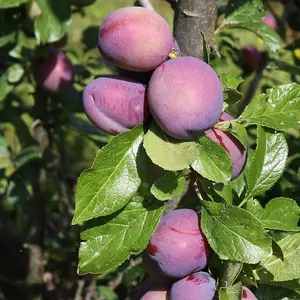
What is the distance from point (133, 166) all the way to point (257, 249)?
0.53ft

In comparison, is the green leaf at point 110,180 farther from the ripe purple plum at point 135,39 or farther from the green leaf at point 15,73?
the green leaf at point 15,73

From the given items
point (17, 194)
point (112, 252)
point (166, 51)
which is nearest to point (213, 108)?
point (166, 51)

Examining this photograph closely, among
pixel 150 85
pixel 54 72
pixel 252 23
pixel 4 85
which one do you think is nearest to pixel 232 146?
pixel 150 85

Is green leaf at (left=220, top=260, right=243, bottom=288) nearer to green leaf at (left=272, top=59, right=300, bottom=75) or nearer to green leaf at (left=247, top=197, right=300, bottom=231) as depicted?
green leaf at (left=247, top=197, right=300, bottom=231)

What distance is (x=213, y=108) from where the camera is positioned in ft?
2.12

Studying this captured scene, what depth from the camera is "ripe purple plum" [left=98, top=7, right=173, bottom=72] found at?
0.65 m

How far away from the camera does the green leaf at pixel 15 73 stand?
1304 mm

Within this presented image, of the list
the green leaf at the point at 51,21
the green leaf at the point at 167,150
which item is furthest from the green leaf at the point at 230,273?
the green leaf at the point at 51,21

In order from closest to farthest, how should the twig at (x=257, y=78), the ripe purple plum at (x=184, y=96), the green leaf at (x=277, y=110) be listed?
1. the ripe purple plum at (x=184, y=96)
2. the green leaf at (x=277, y=110)
3. the twig at (x=257, y=78)

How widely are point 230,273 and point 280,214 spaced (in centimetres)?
10

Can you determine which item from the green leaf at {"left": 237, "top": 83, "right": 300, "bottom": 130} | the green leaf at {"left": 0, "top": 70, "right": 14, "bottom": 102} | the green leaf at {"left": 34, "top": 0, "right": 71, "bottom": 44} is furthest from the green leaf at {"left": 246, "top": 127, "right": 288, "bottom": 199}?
the green leaf at {"left": 0, "top": 70, "right": 14, "bottom": 102}

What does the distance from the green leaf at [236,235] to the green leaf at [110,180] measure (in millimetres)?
98

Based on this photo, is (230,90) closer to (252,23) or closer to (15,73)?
(252,23)

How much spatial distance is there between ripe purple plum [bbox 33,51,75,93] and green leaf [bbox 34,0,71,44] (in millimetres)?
179
